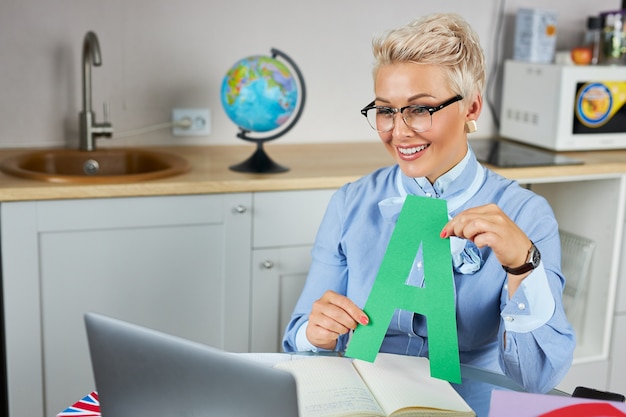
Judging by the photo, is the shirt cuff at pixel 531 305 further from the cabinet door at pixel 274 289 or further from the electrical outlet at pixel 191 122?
the electrical outlet at pixel 191 122

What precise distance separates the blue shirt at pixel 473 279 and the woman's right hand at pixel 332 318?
9cm

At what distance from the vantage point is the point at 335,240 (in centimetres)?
167

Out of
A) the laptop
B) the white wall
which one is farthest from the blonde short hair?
the white wall

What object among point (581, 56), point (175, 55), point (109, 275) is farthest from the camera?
point (581, 56)

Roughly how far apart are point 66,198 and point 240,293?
566 mm

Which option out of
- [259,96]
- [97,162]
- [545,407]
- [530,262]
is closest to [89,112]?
[97,162]

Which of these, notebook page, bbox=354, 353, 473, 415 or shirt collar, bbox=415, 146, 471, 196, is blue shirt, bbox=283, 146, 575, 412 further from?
notebook page, bbox=354, 353, 473, 415

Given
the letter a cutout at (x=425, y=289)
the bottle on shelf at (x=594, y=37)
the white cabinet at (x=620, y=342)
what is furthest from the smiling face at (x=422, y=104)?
the bottle on shelf at (x=594, y=37)

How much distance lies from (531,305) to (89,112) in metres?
1.68

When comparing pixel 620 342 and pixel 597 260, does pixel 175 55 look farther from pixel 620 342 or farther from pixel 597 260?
pixel 620 342

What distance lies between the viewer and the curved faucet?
248 centimetres

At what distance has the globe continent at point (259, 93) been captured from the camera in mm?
2359

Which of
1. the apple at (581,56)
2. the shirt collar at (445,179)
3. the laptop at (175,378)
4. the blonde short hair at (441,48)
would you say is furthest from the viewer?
the apple at (581,56)

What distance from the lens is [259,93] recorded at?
236cm
